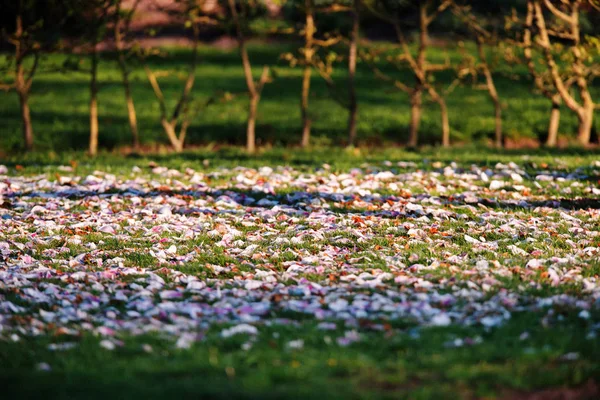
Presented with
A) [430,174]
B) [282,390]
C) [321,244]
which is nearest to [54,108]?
[430,174]

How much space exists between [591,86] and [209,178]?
875 inches

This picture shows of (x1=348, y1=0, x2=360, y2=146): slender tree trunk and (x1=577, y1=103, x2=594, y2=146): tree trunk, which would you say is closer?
(x1=348, y1=0, x2=360, y2=146): slender tree trunk

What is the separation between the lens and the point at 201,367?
4867mm

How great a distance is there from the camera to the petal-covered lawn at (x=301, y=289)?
4.75 m

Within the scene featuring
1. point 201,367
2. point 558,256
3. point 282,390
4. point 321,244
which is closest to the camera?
point 282,390

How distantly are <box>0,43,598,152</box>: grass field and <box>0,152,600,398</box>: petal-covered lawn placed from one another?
9.25 metres

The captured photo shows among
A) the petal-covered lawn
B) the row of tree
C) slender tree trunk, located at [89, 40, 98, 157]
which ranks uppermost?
the row of tree

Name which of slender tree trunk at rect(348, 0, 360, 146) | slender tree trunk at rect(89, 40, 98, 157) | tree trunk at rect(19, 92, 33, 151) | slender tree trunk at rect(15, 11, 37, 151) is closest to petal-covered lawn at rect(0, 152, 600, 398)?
slender tree trunk at rect(15, 11, 37, 151)

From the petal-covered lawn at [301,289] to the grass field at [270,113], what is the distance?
30.4 feet

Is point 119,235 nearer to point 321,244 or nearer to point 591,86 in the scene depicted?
point 321,244

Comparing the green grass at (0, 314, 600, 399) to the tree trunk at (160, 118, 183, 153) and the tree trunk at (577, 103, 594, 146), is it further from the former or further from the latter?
the tree trunk at (577, 103, 594, 146)

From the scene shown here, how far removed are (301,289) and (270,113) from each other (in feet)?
66.6

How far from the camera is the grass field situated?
23188mm

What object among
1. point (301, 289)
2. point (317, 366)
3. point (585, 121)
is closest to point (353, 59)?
point (585, 121)
